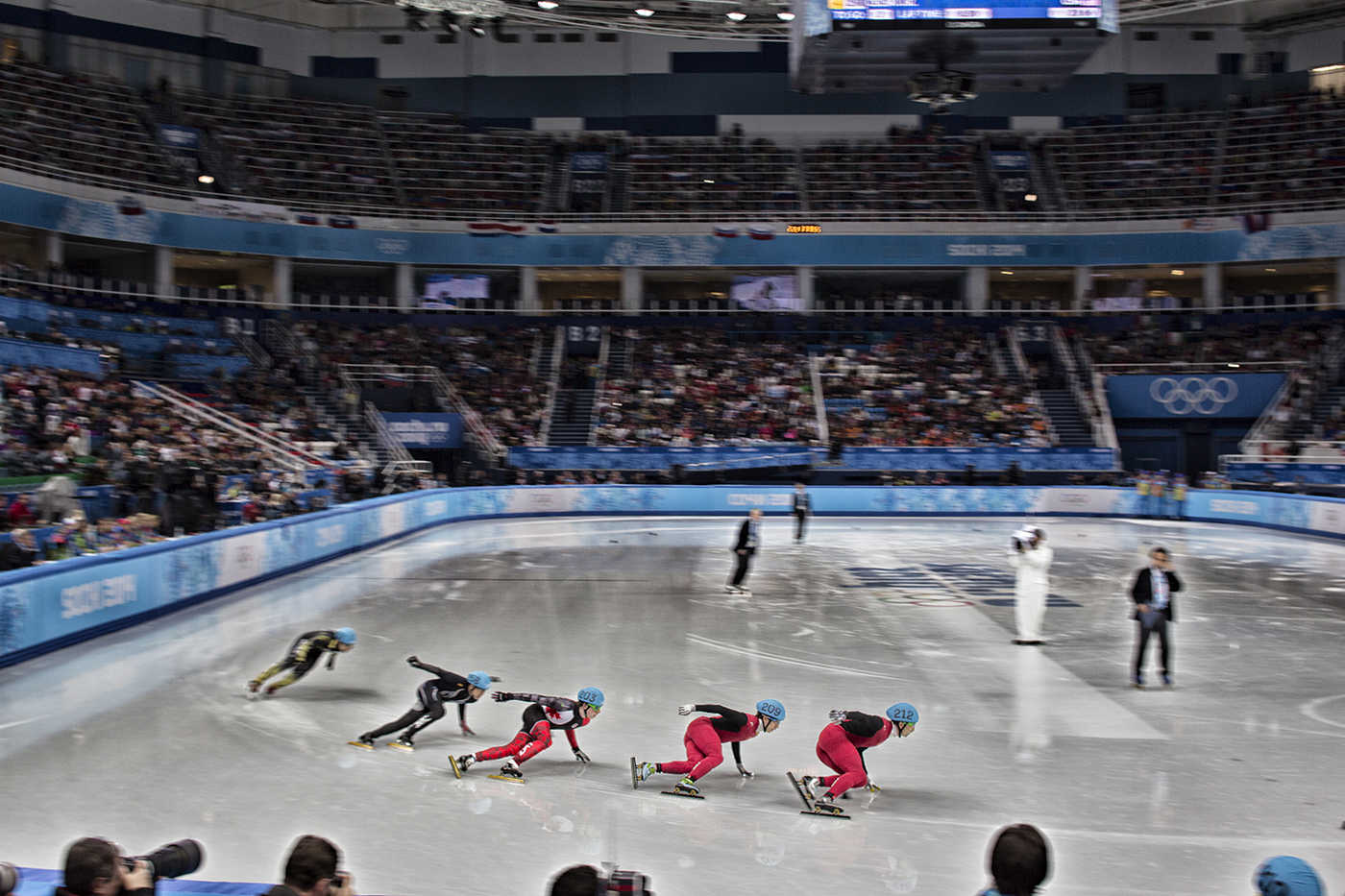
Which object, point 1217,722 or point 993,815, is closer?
point 993,815

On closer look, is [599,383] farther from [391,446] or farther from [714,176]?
[714,176]

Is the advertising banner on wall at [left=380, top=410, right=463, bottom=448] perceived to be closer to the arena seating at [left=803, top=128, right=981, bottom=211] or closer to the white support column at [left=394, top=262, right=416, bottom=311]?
the white support column at [left=394, top=262, right=416, bottom=311]

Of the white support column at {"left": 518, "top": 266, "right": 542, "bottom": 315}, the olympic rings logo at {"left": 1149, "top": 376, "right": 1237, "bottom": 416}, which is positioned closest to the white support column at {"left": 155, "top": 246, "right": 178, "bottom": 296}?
the white support column at {"left": 518, "top": 266, "right": 542, "bottom": 315}

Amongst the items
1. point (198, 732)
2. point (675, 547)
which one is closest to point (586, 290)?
point (675, 547)

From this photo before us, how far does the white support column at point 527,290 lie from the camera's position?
4422 centimetres

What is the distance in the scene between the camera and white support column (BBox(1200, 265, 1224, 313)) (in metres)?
43.6

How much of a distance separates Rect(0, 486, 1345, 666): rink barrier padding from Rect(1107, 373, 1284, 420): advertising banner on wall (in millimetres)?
9677

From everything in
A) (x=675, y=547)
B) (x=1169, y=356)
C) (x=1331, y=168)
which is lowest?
(x=675, y=547)

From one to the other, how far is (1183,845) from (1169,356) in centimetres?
3868

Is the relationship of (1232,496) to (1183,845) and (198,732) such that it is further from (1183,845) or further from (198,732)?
(198,732)

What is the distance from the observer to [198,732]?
28.9 feet

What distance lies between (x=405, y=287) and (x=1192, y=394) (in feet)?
101

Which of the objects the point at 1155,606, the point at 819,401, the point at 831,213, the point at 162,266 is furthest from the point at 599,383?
the point at 1155,606

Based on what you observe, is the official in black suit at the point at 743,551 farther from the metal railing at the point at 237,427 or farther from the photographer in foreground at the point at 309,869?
the metal railing at the point at 237,427
